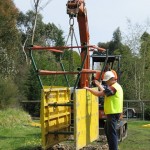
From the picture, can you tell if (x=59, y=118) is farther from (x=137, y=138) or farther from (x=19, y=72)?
(x=19, y=72)

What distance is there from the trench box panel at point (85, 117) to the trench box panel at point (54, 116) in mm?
752

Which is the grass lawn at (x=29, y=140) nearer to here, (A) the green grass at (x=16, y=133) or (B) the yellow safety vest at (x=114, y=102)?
(A) the green grass at (x=16, y=133)

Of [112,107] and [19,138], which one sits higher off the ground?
[112,107]

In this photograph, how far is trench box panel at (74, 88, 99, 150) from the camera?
9.49 metres

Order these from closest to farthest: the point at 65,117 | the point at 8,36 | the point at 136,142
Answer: the point at 65,117, the point at 136,142, the point at 8,36

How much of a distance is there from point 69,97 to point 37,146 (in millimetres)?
1546

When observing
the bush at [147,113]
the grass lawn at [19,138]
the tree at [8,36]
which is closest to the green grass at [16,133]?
the grass lawn at [19,138]

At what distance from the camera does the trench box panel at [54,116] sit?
10250 millimetres

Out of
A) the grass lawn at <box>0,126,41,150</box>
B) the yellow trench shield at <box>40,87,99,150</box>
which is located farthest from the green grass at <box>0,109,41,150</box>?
the yellow trench shield at <box>40,87,99,150</box>

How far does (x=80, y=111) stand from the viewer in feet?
31.8

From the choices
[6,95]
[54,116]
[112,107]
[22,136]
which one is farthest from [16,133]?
[112,107]

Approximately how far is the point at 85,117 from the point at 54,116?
3.75 feet

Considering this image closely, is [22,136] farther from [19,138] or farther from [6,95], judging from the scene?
[6,95]

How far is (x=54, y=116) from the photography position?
11000mm
